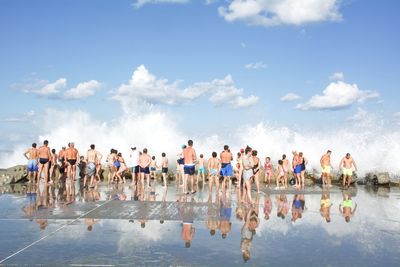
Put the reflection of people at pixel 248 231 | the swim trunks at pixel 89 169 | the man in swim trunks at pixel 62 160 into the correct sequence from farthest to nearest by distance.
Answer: the man in swim trunks at pixel 62 160
the swim trunks at pixel 89 169
the reflection of people at pixel 248 231

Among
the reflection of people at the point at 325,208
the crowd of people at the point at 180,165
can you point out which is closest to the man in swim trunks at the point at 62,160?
the crowd of people at the point at 180,165

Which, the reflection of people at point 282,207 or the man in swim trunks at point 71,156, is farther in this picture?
the man in swim trunks at point 71,156

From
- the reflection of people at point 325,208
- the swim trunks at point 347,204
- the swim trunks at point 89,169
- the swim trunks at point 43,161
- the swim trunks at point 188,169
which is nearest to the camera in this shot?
the reflection of people at point 325,208

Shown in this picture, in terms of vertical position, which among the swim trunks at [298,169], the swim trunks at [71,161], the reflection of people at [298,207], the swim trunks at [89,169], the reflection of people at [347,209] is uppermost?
the swim trunks at [71,161]

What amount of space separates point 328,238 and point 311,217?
2.72 metres

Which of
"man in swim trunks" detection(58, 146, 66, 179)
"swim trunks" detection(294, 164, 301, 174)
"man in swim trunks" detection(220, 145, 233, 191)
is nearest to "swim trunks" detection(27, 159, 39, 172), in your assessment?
"man in swim trunks" detection(58, 146, 66, 179)

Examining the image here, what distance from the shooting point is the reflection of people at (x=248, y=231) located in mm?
7178

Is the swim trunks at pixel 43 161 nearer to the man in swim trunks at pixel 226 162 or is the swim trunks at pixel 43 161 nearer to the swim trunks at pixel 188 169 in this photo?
the swim trunks at pixel 188 169

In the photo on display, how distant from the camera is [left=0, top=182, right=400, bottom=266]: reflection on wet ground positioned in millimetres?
6734

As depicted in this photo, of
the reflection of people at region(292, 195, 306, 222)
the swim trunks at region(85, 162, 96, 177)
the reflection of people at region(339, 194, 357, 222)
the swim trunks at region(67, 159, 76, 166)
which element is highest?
the swim trunks at region(67, 159, 76, 166)

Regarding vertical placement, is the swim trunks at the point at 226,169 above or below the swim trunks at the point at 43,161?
below

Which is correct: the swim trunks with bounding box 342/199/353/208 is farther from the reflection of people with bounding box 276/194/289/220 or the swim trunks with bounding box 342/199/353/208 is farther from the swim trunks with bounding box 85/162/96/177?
the swim trunks with bounding box 85/162/96/177

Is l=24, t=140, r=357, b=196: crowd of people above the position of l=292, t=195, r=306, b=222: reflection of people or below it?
above

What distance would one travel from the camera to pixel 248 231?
8898 millimetres
